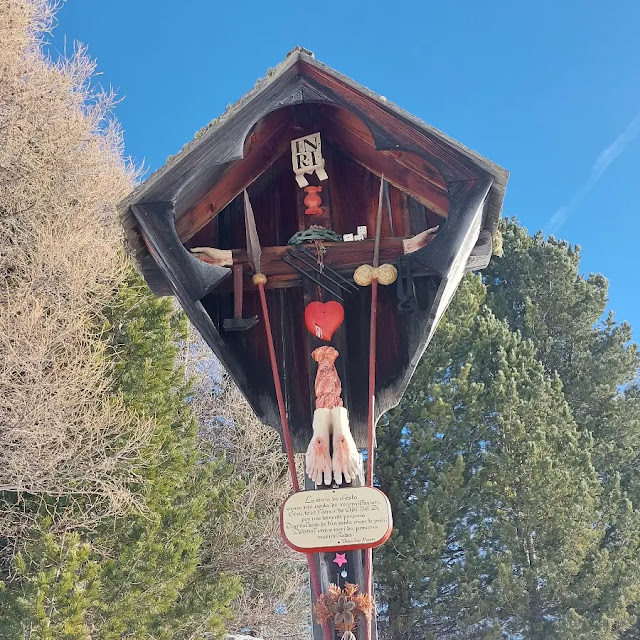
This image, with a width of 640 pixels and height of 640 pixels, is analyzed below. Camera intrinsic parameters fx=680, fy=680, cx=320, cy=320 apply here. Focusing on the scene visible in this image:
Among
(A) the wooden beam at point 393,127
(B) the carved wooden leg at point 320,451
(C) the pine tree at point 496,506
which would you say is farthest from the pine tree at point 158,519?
(A) the wooden beam at point 393,127

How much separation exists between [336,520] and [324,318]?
33.5 inches

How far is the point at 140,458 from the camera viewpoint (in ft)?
30.7

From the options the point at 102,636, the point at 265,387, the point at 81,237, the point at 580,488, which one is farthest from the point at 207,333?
the point at 580,488

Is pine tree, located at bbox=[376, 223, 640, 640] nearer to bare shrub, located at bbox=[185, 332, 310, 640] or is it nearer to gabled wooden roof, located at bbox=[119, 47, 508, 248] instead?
bare shrub, located at bbox=[185, 332, 310, 640]

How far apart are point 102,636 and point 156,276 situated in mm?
6807

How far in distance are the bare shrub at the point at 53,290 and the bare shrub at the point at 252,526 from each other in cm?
343

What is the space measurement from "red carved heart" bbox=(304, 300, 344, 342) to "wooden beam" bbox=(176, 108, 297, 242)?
0.66 metres

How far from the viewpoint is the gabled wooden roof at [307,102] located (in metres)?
2.62

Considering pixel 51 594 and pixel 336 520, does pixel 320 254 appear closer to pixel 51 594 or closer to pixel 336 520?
pixel 336 520

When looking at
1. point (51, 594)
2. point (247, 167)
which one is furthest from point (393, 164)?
point (51, 594)

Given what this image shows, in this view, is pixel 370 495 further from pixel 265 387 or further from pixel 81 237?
pixel 81 237

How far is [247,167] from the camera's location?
10.4 ft

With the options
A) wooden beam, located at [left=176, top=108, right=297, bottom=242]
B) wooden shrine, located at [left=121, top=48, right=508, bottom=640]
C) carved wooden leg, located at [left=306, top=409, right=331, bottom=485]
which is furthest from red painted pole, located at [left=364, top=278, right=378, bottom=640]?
wooden beam, located at [left=176, top=108, right=297, bottom=242]

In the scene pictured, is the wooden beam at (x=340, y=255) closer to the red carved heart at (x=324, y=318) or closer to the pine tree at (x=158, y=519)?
the red carved heart at (x=324, y=318)
